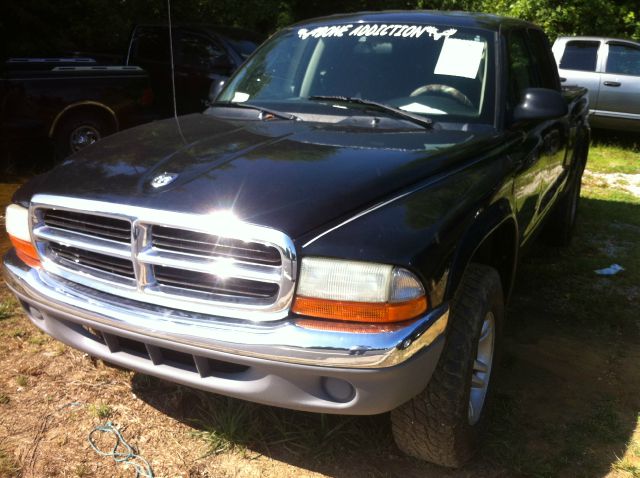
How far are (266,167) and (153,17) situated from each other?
12.0 m

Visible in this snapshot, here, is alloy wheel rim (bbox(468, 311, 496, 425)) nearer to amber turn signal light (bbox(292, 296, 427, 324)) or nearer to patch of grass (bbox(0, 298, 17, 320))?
amber turn signal light (bbox(292, 296, 427, 324))

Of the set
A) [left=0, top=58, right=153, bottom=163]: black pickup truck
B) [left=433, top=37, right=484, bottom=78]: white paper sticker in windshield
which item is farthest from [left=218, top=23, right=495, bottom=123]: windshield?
[left=0, top=58, right=153, bottom=163]: black pickup truck

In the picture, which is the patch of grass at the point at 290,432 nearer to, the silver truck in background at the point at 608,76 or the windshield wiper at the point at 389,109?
the windshield wiper at the point at 389,109

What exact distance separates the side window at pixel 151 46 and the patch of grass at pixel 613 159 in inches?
239

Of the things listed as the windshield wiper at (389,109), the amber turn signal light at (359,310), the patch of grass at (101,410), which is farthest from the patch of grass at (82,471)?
the windshield wiper at (389,109)

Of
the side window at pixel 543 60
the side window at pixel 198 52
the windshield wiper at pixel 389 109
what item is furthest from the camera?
the side window at pixel 198 52

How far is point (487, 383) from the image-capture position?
2.78 meters

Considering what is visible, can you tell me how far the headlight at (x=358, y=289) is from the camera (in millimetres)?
2014

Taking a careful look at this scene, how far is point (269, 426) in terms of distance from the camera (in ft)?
9.37

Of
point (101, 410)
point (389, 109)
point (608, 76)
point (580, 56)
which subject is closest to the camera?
point (101, 410)

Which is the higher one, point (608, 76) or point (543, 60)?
point (543, 60)

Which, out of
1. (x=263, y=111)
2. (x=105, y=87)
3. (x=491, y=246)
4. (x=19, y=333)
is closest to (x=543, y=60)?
(x=491, y=246)

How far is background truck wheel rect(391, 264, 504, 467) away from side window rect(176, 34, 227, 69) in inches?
263

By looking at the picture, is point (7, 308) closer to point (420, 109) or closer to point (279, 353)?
point (279, 353)
